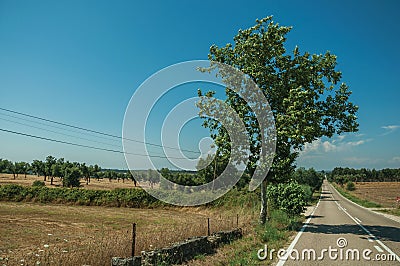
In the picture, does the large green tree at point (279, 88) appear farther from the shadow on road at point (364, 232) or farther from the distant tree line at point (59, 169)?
the distant tree line at point (59, 169)

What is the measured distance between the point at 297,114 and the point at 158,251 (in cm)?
1010

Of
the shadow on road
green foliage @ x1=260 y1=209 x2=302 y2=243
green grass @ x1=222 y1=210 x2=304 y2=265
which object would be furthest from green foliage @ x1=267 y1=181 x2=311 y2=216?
green grass @ x1=222 y1=210 x2=304 y2=265

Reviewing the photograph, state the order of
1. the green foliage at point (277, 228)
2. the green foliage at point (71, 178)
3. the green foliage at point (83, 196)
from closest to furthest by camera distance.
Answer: the green foliage at point (277, 228) < the green foliage at point (83, 196) < the green foliage at point (71, 178)

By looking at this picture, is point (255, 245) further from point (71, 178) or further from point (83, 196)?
point (71, 178)

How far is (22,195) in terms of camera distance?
46.6m

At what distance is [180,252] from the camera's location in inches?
332

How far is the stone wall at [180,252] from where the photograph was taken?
6.86 m

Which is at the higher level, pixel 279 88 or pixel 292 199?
pixel 279 88

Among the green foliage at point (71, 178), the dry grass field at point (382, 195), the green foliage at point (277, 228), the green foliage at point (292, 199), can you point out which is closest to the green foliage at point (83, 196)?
the green foliage at point (292, 199)

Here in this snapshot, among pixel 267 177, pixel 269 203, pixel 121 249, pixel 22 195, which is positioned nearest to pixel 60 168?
pixel 22 195

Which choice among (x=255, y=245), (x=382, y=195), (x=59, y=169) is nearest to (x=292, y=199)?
(x=255, y=245)

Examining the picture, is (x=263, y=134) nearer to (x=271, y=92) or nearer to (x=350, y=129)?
(x=271, y=92)

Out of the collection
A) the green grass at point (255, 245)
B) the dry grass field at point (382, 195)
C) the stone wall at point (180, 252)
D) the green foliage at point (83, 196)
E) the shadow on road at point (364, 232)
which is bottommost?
the dry grass field at point (382, 195)

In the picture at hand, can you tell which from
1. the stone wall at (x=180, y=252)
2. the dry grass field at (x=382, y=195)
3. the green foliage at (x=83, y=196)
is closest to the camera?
the stone wall at (x=180, y=252)
